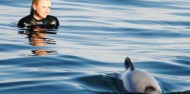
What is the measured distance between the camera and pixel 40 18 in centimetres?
1433

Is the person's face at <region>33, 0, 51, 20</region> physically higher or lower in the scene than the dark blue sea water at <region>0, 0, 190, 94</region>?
higher

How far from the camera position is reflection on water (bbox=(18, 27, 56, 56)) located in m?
11.0

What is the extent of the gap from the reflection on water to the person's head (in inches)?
16.1

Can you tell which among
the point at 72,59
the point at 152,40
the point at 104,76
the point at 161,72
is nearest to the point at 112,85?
the point at 104,76

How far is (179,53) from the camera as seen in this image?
37.6 ft

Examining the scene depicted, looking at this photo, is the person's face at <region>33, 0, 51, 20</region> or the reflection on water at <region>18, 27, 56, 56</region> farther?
the person's face at <region>33, 0, 51, 20</region>

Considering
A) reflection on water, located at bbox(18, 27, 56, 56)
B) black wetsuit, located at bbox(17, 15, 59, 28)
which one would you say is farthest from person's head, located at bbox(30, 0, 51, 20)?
reflection on water, located at bbox(18, 27, 56, 56)

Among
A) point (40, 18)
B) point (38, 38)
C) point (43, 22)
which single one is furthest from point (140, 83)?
point (40, 18)

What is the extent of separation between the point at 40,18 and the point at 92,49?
3.08m

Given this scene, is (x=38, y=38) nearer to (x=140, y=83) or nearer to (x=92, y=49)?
(x=92, y=49)

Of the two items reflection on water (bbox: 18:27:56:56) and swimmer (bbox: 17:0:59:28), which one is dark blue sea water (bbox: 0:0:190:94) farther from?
swimmer (bbox: 17:0:59:28)

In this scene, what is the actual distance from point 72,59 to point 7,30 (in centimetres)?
349

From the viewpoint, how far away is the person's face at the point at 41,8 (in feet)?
45.6

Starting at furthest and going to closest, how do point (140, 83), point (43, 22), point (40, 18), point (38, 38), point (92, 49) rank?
point (40, 18) < point (43, 22) < point (38, 38) < point (92, 49) < point (140, 83)
